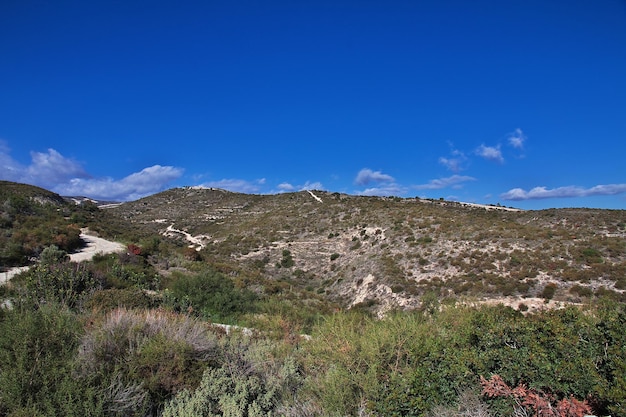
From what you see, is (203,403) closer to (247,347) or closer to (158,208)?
(247,347)

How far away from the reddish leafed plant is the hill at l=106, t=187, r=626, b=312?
9.50 metres

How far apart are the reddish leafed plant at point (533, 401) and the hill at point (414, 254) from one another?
9.50 m

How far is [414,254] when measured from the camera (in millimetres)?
26609

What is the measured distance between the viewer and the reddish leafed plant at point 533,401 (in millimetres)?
3921

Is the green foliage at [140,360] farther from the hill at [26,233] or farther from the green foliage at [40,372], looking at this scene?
the hill at [26,233]

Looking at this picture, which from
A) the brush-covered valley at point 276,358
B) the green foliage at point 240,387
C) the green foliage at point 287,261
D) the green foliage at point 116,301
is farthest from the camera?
the green foliage at point 287,261

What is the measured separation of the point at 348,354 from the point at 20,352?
16.5 ft

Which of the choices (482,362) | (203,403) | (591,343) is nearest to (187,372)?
(203,403)

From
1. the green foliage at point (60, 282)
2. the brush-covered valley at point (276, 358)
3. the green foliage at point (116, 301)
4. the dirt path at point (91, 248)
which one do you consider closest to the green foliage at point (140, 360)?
the brush-covered valley at point (276, 358)

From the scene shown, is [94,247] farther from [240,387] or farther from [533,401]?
[533,401]

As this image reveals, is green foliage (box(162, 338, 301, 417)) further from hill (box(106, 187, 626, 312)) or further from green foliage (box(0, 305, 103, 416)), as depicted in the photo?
hill (box(106, 187, 626, 312))

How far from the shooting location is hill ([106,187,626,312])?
19.3 metres

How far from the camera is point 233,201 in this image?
81.1m

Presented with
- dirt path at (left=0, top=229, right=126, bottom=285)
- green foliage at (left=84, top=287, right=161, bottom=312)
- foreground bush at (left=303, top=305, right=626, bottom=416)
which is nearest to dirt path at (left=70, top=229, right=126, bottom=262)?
dirt path at (left=0, top=229, right=126, bottom=285)
